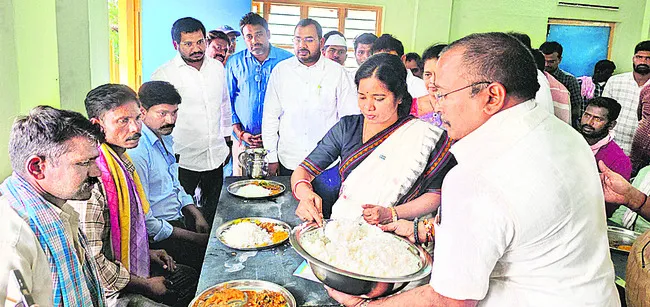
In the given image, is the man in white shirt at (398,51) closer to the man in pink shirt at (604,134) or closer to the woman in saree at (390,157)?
the man in pink shirt at (604,134)

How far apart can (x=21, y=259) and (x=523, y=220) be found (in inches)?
57.0

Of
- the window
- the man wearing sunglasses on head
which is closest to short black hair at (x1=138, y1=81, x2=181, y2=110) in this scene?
the man wearing sunglasses on head

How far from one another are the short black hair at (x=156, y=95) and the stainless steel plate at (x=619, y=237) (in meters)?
2.74

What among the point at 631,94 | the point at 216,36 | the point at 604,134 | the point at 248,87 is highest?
the point at 216,36

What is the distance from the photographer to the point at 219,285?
6.19ft

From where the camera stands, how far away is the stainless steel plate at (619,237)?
8.14ft

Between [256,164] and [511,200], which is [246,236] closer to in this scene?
[256,164]

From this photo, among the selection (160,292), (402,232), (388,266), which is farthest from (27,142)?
(402,232)

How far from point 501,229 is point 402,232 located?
0.96 m

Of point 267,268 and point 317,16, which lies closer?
point 267,268

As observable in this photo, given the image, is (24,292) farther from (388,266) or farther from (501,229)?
(501,229)

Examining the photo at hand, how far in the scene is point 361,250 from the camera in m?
1.78

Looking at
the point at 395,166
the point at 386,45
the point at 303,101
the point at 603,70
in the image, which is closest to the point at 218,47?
the point at 303,101

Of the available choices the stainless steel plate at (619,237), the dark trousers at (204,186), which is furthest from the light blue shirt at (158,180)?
the stainless steel plate at (619,237)
